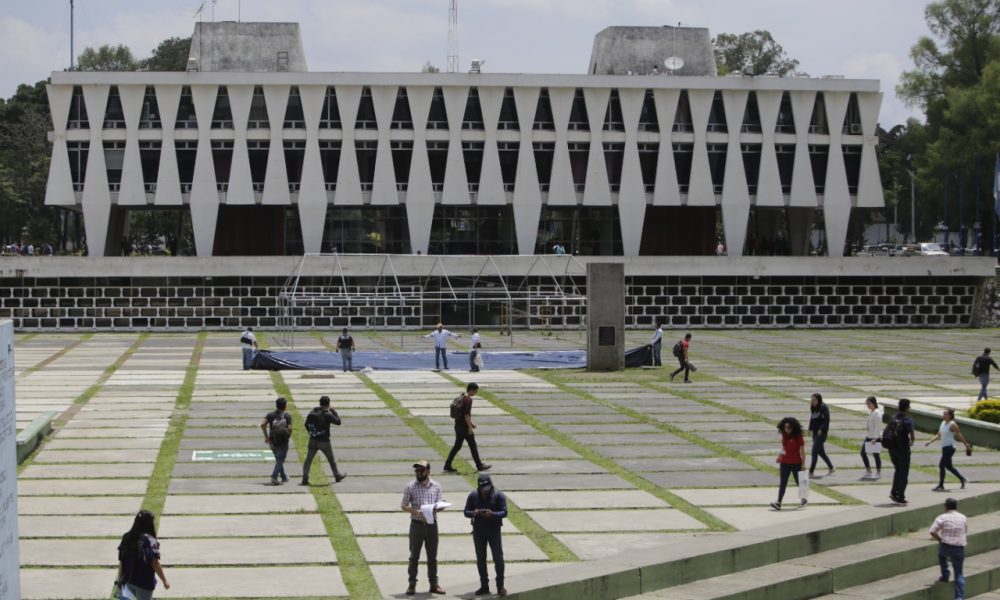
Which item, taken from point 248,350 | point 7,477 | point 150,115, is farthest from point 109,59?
point 7,477

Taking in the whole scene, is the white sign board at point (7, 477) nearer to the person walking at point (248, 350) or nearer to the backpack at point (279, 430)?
the backpack at point (279, 430)

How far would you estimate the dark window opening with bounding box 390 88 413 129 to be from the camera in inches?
2904

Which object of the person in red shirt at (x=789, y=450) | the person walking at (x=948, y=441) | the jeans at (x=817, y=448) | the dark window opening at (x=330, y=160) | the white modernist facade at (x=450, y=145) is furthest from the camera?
the dark window opening at (x=330, y=160)

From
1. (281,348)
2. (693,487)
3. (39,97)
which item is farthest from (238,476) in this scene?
(39,97)

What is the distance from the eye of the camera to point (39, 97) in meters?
114

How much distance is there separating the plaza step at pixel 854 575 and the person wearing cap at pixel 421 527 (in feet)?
9.23

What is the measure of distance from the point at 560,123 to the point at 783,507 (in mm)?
53657

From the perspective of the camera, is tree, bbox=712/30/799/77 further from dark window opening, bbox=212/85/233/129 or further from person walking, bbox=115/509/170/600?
person walking, bbox=115/509/170/600

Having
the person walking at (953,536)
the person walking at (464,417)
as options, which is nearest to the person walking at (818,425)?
the person walking at (953,536)

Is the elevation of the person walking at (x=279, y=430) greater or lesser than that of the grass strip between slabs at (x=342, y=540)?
greater

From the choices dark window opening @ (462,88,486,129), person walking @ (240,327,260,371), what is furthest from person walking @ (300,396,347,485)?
dark window opening @ (462,88,486,129)

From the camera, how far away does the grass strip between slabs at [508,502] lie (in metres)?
19.2

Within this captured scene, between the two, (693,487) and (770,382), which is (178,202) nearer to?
(770,382)

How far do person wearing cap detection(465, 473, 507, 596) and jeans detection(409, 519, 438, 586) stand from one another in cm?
65
